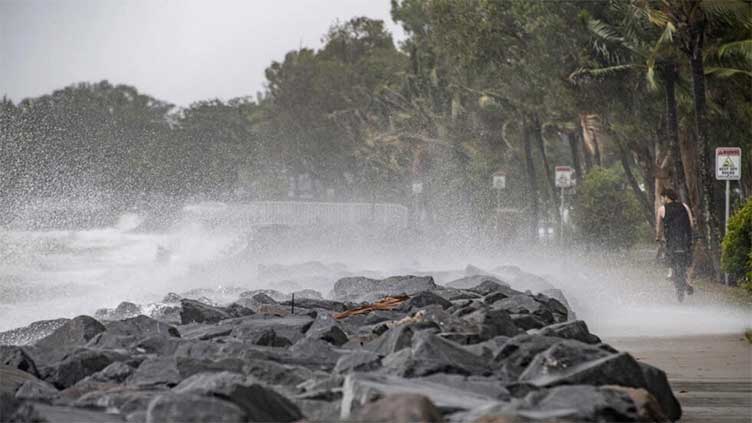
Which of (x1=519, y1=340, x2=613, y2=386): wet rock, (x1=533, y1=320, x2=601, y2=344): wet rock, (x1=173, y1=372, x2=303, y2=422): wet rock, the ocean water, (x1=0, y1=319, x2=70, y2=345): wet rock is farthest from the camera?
the ocean water

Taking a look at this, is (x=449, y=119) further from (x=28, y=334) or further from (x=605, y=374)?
(x=605, y=374)

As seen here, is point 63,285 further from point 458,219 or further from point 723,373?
point 458,219

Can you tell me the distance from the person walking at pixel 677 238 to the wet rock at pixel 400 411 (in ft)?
54.1

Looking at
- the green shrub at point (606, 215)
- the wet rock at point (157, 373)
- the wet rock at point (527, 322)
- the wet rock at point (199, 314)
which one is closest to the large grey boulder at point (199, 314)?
the wet rock at point (199, 314)

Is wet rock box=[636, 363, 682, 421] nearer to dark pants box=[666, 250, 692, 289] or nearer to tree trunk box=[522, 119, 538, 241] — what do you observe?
dark pants box=[666, 250, 692, 289]

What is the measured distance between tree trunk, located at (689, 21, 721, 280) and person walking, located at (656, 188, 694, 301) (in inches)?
338

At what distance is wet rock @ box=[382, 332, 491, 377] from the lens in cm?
825

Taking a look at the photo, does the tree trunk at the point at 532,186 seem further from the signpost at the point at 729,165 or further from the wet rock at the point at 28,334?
the wet rock at the point at 28,334

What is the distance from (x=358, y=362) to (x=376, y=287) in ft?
31.1

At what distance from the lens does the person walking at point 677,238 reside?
22203mm

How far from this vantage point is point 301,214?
201 ft

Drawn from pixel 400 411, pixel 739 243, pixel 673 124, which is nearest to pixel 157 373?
pixel 400 411

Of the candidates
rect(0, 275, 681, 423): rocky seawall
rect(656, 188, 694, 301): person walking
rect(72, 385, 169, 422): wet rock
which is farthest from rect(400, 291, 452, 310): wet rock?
rect(656, 188, 694, 301): person walking

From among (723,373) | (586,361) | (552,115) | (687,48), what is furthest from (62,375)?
(552,115)
